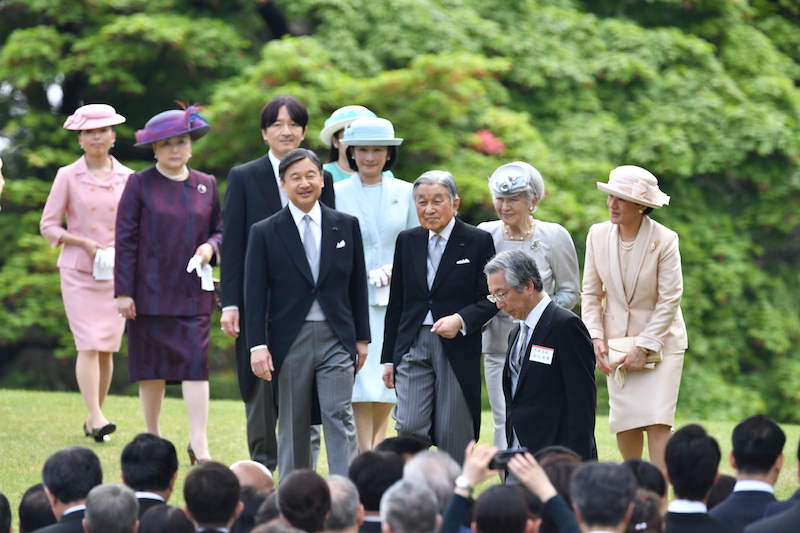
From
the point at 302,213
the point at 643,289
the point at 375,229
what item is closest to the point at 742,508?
the point at 643,289

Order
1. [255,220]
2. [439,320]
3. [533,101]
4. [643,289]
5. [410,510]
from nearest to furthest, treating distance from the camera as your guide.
Result: [410,510] → [439,320] → [643,289] → [255,220] → [533,101]

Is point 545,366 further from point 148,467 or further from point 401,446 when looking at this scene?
point 148,467

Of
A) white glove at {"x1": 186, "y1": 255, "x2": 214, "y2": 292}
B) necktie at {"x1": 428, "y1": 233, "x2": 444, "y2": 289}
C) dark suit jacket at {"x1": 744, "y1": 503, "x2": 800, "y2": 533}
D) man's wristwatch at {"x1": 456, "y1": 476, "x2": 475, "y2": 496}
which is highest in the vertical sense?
necktie at {"x1": 428, "y1": 233, "x2": 444, "y2": 289}

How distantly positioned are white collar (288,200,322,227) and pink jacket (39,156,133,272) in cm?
225

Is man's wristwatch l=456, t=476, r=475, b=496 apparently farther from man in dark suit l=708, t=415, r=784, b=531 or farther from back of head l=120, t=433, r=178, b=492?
back of head l=120, t=433, r=178, b=492

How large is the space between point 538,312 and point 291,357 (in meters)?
1.29

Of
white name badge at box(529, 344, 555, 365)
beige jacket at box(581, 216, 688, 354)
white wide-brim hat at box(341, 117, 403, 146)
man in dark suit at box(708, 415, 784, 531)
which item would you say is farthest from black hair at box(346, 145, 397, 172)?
man in dark suit at box(708, 415, 784, 531)

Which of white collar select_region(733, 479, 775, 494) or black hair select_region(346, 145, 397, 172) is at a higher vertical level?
black hair select_region(346, 145, 397, 172)

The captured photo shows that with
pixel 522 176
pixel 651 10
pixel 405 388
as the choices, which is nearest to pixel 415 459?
pixel 405 388

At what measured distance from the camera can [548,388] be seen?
442cm

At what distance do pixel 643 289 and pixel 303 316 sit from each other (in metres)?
1.83

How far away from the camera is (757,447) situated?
3490mm

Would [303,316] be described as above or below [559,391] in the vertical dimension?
above

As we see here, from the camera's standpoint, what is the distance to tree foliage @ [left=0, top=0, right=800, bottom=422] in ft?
35.3
